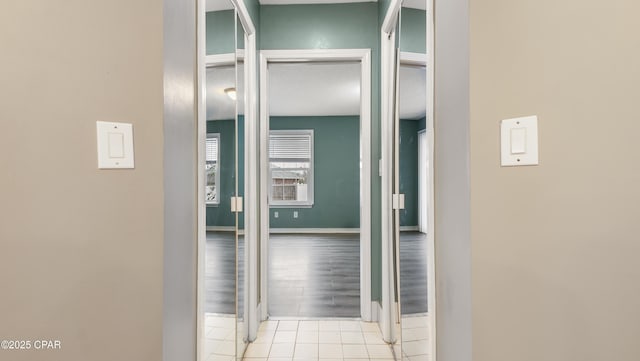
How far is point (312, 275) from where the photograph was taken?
3.97 metres

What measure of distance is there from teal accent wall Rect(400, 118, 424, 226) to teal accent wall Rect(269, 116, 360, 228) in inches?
216

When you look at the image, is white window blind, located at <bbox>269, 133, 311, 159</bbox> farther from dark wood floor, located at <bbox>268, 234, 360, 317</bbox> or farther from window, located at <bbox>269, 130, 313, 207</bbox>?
dark wood floor, located at <bbox>268, 234, 360, 317</bbox>

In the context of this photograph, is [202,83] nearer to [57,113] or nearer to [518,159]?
[57,113]

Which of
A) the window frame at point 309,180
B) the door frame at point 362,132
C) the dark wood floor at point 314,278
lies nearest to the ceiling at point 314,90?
the door frame at point 362,132

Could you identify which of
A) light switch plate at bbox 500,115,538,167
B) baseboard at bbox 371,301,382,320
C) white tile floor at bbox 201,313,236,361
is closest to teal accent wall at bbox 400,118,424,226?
light switch plate at bbox 500,115,538,167

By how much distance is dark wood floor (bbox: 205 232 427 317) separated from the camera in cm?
137

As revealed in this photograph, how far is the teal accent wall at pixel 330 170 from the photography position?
7.48 meters

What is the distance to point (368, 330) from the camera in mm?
2404

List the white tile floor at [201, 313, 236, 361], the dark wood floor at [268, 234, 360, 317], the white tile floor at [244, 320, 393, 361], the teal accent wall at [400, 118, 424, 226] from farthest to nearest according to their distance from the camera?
1. the dark wood floor at [268, 234, 360, 317]
2. the white tile floor at [244, 320, 393, 361]
3. the teal accent wall at [400, 118, 424, 226]
4. the white tile floor at [201, 313, 236, 361]

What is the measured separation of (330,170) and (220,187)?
602cm

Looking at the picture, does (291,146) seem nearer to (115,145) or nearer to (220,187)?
(220,187)

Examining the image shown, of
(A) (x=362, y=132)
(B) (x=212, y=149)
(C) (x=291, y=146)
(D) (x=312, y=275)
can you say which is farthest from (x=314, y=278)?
(C) (x=291, y=146)

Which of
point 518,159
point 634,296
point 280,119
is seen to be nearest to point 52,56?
point 518,159

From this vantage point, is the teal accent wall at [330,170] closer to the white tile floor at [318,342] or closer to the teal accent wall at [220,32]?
the white tile floor at [318,342]
